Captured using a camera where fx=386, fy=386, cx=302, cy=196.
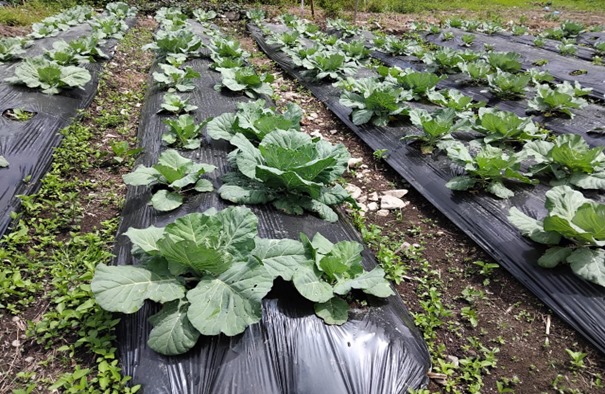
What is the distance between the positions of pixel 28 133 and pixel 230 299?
116 inches

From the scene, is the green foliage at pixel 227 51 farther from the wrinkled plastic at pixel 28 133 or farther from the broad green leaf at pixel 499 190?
the broad green leaf at pixel 499 190

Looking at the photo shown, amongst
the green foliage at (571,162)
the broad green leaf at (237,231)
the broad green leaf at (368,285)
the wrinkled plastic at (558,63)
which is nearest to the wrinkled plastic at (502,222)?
the green foliage at (571,162)

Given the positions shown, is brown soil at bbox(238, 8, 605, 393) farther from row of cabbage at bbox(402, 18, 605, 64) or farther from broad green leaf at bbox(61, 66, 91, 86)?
row of cabbage at bbox(402, 18, 605, 64)

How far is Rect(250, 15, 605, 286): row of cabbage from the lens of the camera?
2.34m

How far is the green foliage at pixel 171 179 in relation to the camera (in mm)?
2580

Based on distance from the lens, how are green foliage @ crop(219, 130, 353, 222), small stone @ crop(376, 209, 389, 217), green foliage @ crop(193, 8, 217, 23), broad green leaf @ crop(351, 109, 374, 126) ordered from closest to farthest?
green foliage @ crop(219, 130, 353, 222) → small stone @ crop(376, 209, 389, 217) → broad green leaf @ crop(351, 109, 374, 126) → green foliage @ crop(193, 8, 217, 23)

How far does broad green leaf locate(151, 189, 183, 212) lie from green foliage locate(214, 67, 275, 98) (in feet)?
7.39

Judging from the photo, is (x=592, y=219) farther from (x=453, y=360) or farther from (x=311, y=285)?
(x=311, y=285)

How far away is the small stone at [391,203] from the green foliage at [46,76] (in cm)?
366

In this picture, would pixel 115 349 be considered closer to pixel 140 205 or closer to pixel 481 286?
pixel 140 205

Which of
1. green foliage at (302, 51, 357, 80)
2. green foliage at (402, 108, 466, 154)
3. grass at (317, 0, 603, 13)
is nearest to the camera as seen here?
green foliage at (402, 108, 466, 154)

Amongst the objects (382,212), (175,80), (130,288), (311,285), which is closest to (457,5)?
(175,80)

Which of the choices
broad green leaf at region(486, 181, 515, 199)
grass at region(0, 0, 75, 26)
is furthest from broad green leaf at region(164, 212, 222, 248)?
grass at region(0, 0, 75, 26)

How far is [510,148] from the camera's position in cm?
392
